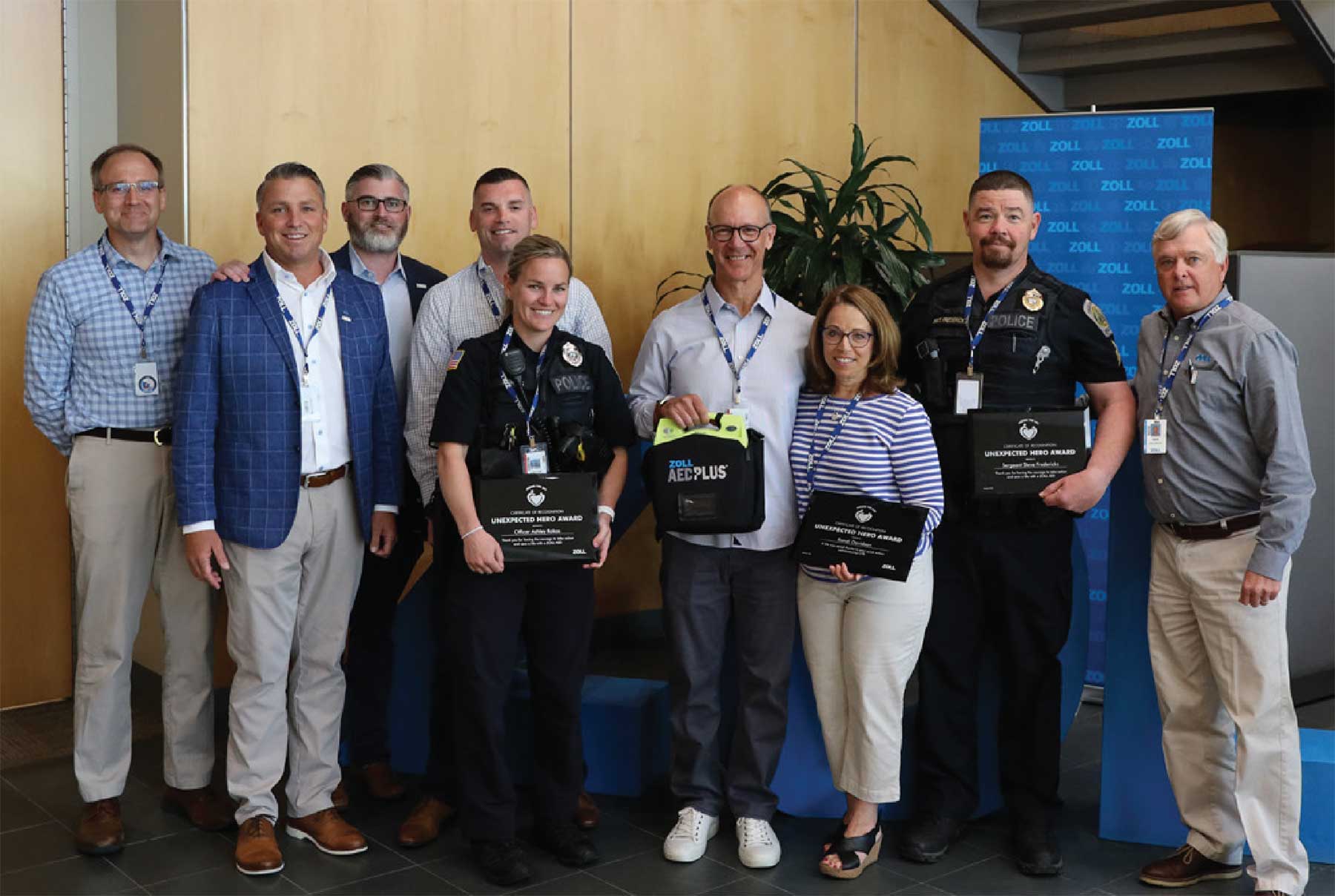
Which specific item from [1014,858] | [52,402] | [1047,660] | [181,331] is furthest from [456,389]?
[1014,858]

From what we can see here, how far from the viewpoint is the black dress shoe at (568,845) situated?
3.28 metres

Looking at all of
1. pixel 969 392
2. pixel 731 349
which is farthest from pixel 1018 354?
pixel 731 349

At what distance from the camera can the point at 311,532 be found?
325 cm

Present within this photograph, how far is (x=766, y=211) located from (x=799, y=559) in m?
0.89

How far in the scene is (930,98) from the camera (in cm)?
677

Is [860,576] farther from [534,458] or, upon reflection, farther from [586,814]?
[586,814]

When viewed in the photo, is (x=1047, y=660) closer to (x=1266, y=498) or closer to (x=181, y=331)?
(x=1266, y=498)

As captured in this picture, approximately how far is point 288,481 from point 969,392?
1.72 meters

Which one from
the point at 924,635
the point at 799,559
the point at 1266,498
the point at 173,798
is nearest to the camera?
the point at 1266,498

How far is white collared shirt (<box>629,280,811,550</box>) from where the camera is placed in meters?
3.22

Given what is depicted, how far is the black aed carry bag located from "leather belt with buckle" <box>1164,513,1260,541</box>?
3.35ft

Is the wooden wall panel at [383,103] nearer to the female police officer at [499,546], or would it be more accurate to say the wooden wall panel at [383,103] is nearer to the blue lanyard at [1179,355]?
the female police officer at [499,546]

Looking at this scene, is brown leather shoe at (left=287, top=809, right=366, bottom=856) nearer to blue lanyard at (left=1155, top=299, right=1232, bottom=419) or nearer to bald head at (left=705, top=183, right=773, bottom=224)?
bald head at (left=705, top=183, right=773, bottom=224)

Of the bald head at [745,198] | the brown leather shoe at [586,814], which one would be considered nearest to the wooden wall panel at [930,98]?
the bald head at [745,198]
